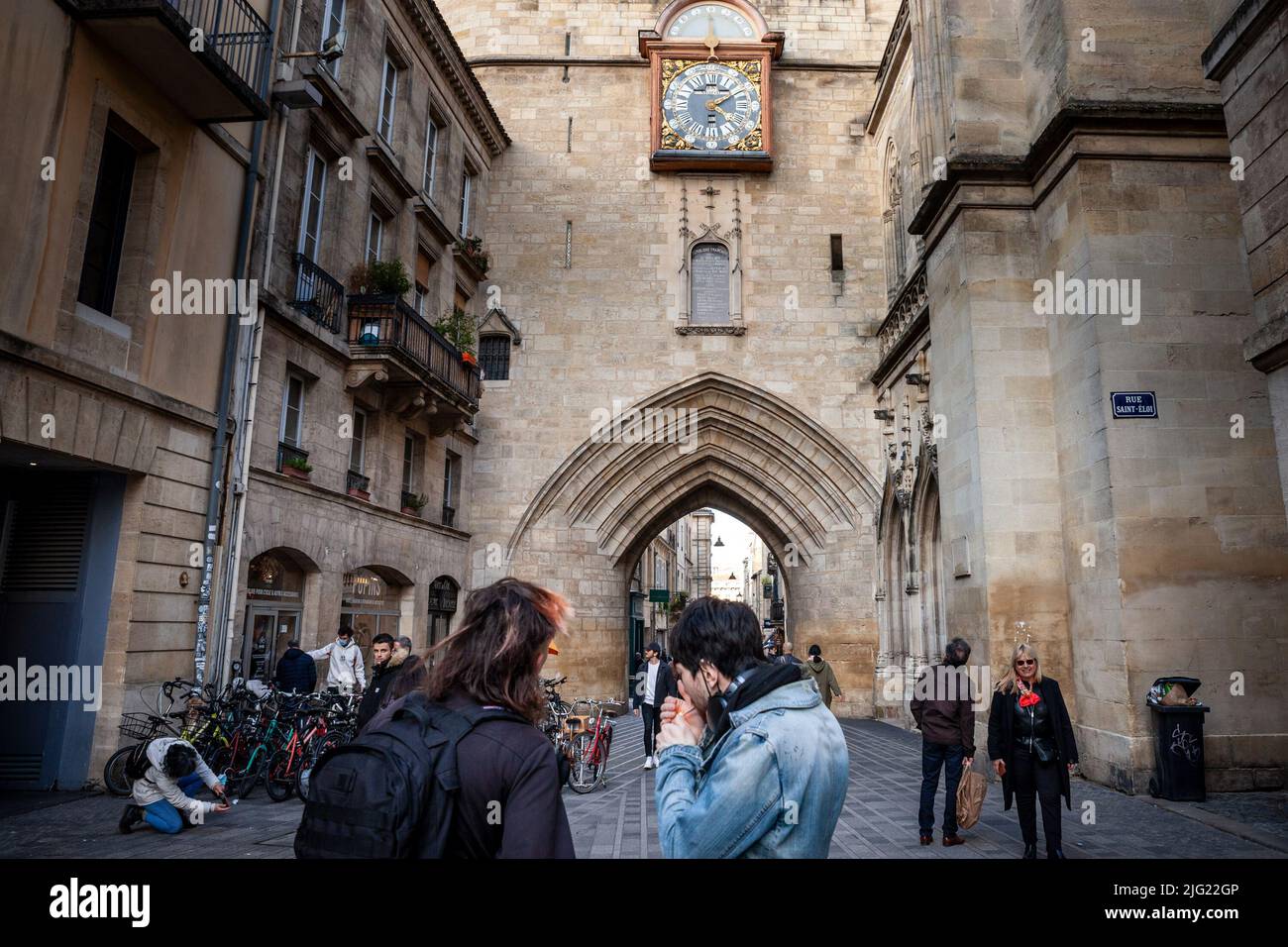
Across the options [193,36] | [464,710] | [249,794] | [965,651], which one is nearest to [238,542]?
[249,794]

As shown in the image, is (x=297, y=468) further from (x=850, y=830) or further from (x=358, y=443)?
(x=850, y=830)

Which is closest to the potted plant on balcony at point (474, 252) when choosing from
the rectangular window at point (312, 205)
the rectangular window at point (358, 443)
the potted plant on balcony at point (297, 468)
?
the rectangular window at point (312, 205)

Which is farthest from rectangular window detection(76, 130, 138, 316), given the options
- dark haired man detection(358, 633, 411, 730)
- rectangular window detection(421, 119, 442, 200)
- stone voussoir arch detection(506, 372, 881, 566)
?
stone voussoir arch detection(506, 372, 881, 566)

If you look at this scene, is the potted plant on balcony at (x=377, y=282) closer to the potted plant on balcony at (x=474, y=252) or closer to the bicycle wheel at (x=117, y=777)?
the potted plant on balcony at (x=474, y=252)

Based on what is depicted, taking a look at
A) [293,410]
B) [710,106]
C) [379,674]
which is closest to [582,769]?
[379,674]

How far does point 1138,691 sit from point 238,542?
9197 millimetres

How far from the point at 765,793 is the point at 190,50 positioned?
8.68 m

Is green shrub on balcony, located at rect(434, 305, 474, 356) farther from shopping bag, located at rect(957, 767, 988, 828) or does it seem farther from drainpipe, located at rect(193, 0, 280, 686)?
shopping bag, located at rect(957, 767, 988, 828)

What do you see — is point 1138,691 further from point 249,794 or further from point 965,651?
point 249,794

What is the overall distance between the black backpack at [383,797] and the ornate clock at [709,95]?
18.0m

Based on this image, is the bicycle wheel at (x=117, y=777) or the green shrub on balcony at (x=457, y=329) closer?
the bicycle wheel at (x=117, y=777)

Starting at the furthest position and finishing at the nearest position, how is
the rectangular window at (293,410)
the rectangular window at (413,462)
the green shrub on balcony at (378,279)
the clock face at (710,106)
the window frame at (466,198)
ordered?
the clock face at (710,106) < the window frame at (466,198) < the rectangular window at (413,462) < the green shrub on balcony at (378,279) < the rectangular window at (293,410)

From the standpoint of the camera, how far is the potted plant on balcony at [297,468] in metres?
10.2

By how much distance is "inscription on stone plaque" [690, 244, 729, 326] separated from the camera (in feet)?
58.0
